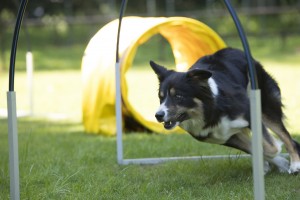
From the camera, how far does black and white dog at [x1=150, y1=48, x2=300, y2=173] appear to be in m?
4.74

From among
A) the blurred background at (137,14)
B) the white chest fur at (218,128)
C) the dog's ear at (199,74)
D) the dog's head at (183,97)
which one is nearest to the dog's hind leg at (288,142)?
the white chest fur at (218,128)

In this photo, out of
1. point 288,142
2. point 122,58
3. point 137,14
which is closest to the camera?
point 288,142

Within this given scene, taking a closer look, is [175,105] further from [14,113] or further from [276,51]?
[276,51]

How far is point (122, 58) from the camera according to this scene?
7.72 meters

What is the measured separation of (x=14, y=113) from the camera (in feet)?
12.9

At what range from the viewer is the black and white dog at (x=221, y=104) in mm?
4742

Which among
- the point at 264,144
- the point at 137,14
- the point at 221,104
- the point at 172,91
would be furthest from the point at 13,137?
the point at 137,14

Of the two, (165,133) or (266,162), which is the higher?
(266,162)

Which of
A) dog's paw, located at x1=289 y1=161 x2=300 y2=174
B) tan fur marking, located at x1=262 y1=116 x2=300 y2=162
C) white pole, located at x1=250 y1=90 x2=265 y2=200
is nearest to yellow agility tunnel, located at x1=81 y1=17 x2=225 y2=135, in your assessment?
tan fur marking, located at x1=262 y1=116 x2=300 y2=162

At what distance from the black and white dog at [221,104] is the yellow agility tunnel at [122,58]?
219 cm

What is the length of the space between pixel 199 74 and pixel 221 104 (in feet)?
1.35

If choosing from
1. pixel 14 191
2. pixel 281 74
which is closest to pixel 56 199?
pixel 14 191

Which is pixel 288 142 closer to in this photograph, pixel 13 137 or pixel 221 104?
pixel 221 104

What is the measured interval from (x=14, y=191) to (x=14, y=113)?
563mm
